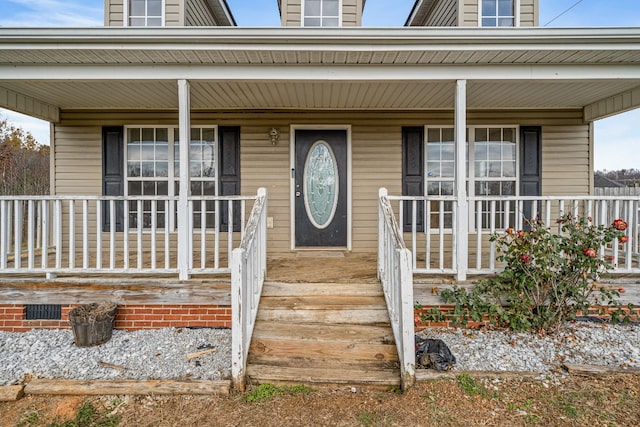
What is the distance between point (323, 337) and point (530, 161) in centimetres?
435

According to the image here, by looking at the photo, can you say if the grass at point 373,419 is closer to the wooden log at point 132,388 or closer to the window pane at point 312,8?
the wooden log at point 132,388

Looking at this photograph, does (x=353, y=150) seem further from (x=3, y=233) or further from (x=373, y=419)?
(x=3, y=233)

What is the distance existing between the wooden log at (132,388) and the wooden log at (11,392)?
40 millimetres

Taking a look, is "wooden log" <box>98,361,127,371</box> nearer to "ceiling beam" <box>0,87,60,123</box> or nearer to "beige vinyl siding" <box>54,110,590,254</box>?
"beige vinyl siding" <box>54,110,590,254</box>

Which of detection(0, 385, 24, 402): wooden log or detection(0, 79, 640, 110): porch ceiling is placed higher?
detection(0, 79, 640, 110): porch ceiling

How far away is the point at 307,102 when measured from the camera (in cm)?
524

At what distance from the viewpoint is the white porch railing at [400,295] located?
9.27 ft

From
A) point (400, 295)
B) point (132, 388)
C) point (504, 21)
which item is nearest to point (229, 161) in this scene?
point (132, 388)

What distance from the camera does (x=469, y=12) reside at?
579 cm

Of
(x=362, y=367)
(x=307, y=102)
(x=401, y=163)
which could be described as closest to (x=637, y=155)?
(x=401, y=163)

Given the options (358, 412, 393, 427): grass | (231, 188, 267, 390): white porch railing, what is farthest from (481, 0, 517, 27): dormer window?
(358, 412, 393, 427): grass

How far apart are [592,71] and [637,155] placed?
73.1ft

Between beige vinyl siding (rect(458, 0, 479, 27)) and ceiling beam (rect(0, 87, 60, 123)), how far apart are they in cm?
631

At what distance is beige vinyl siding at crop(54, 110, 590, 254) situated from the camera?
5.57 metres
